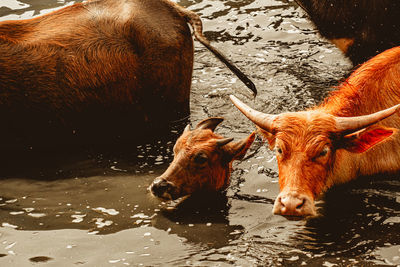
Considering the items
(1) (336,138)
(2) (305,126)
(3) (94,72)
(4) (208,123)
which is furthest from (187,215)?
(3) (94,72)

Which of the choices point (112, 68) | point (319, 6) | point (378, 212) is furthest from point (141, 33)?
point (378, 212)

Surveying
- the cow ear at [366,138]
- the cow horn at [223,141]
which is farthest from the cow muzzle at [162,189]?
the cow ear at [366,138]

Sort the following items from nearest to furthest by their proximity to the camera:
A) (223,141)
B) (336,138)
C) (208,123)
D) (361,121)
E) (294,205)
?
(294,205) → (361,121) → (336,138) → (223,141) → (208,123)

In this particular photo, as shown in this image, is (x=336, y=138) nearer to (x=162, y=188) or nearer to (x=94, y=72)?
(x=162, y=188)

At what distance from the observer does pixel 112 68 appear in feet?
21.6

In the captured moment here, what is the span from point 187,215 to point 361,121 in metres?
1.65

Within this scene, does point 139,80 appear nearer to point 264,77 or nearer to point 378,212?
point 264,77

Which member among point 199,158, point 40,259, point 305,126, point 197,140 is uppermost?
point 305,126

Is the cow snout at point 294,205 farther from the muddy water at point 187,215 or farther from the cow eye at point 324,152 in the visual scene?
the cow eye at point 324,152

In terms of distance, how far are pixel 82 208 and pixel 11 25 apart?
2.31m

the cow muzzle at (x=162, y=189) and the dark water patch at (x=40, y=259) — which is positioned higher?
the cow muzzle at (x=162, y=189)

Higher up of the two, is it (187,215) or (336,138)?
(336,138)

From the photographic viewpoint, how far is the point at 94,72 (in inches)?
259

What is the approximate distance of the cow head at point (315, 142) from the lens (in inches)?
197
